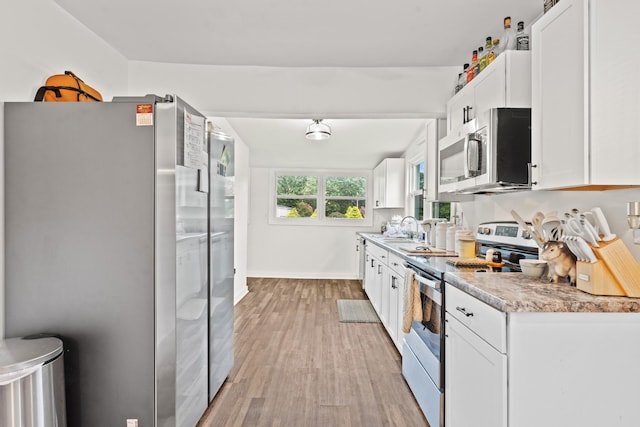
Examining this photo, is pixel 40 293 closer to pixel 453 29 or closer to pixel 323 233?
pixel 453 29

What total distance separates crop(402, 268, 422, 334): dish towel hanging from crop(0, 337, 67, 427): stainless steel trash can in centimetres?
181

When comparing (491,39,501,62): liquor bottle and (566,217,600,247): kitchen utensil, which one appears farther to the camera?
(491,39,501,62): liquor bottle

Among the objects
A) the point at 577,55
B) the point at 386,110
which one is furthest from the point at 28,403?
the point at 386,110

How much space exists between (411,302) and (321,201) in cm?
493

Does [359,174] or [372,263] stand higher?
[359,174]

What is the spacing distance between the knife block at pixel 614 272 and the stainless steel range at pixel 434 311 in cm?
67

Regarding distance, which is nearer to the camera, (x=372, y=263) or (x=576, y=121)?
(x=576, y=121)

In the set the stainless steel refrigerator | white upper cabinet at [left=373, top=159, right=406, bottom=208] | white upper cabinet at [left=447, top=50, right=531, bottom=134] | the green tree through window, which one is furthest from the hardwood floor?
the green tree through window

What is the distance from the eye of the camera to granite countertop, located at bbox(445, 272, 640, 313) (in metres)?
1.34

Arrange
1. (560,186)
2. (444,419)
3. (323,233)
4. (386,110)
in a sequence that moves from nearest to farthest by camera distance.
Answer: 1. (560,186)
2. (444,419)
3. (386,110)
4. (323,233)

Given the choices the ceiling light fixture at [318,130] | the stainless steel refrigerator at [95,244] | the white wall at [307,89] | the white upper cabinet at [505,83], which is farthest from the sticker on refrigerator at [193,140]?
the ceiling light fixture at [318,130]

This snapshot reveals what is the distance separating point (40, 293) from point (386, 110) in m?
2.48

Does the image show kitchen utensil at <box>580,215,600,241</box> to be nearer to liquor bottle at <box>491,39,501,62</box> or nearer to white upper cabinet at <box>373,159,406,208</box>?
liquor bottle at <box>491,39,501,62</box>

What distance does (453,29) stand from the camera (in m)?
2.40
